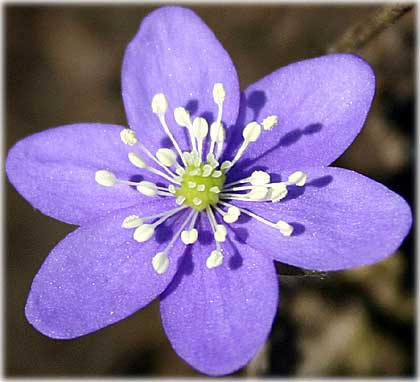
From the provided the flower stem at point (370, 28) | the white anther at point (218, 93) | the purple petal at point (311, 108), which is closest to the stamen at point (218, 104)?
the white anther at point (218, 93)

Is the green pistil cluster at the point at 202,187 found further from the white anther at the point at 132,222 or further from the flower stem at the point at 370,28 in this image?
the flower stem at the point at 370,28

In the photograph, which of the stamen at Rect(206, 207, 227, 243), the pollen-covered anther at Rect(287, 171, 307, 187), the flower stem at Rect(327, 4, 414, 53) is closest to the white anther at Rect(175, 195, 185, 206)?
the stamen at Rect(206, 207, 227, 243)

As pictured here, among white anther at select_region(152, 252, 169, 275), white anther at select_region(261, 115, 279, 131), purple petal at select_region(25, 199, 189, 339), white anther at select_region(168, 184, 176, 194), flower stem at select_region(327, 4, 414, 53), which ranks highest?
flower stem at select_region(327, 4, 414, 53)

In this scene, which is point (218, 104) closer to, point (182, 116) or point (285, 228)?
point (182, 116)

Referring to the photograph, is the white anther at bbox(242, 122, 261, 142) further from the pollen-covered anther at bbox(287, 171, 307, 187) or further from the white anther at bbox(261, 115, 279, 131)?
the pollen-covered anther at bbox(287, 171, 307, 187)

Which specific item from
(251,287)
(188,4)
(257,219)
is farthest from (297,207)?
(188,4)
